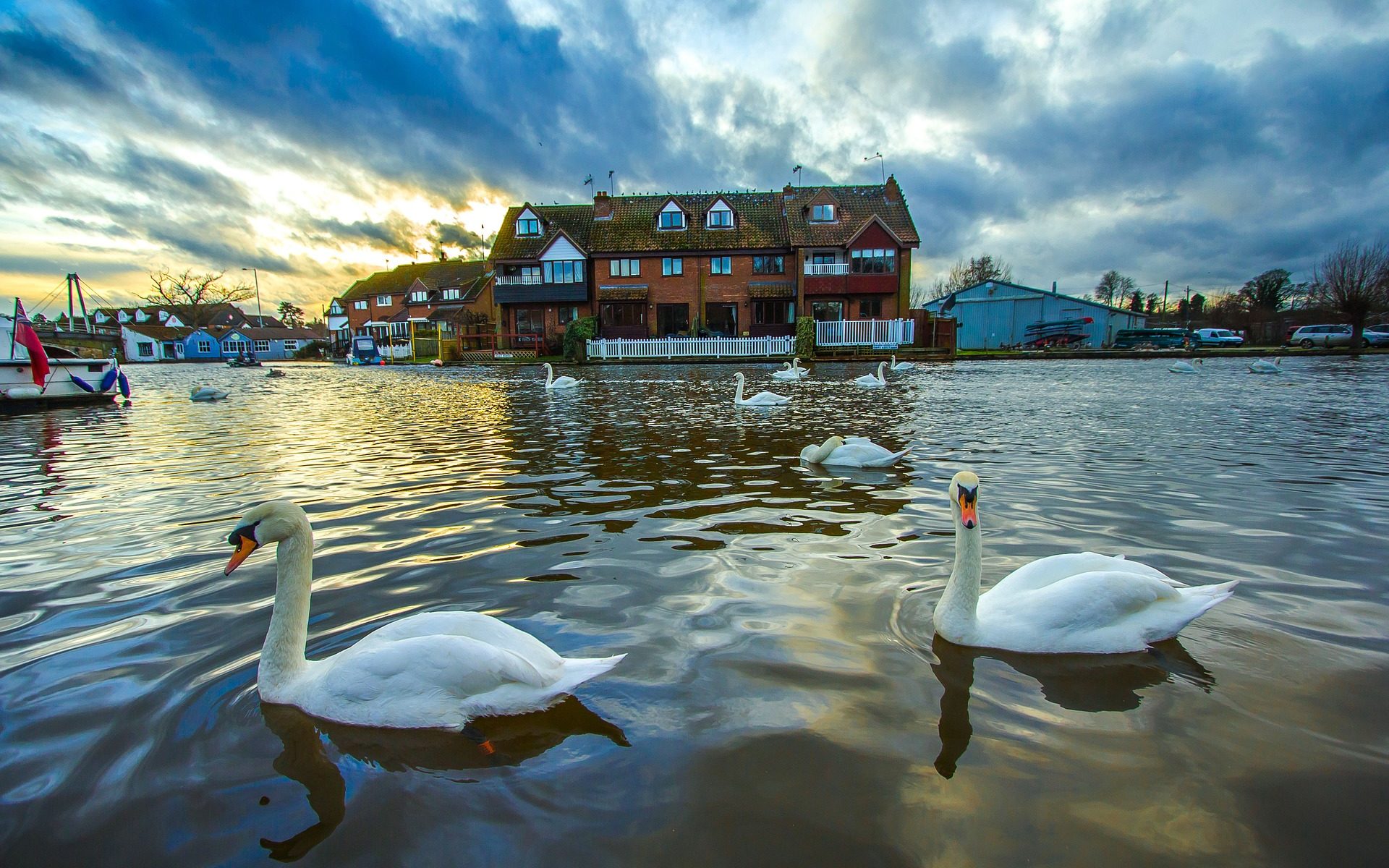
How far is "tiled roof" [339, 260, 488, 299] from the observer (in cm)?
7200

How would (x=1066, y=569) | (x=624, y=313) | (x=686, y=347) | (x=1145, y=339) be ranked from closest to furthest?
(x=1066, y=569), (x=686, y=347), (x=624, y=313), (x=1145, y=339)

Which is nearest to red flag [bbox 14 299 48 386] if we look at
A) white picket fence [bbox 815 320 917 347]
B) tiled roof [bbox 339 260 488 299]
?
white picket fence [bbox 815 320 917 347]

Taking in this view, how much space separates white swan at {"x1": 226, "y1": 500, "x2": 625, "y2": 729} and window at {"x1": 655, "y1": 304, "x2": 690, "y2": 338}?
39.6 meters

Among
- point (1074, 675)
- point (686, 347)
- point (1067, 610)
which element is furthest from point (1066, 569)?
point (686, 347)

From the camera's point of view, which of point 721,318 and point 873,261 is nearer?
point 873,261

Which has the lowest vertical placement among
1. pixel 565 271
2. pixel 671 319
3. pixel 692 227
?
pixel 671 319

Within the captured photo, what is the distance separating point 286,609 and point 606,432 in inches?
306

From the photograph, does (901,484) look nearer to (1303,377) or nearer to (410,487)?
(410,487)

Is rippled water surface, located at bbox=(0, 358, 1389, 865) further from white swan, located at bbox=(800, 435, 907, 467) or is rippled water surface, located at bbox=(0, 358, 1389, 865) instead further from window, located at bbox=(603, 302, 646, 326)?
window, located at bbox=(603, 302, 646, 326)

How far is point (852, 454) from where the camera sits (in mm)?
7344

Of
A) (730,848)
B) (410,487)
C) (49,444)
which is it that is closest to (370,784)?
(730,848)

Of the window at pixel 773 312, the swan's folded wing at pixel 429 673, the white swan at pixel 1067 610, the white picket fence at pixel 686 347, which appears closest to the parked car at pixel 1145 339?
the window at pixel 773 312

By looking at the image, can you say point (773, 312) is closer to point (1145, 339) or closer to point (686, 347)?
point (686, 347)

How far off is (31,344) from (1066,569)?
808 inches
